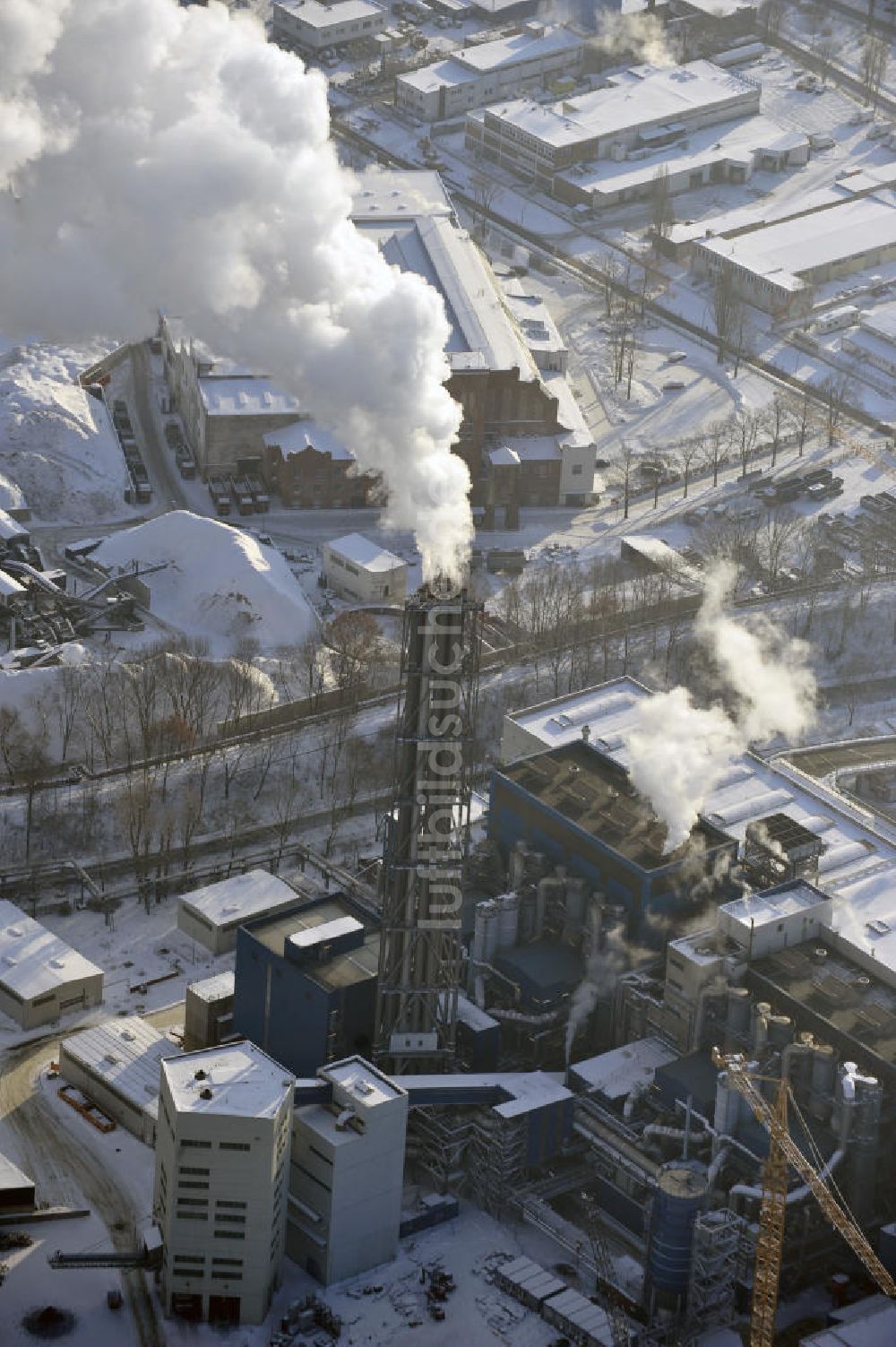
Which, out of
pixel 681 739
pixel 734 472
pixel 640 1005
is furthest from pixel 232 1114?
pixel 734 472

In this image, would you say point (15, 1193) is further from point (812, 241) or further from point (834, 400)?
point (812, 241)

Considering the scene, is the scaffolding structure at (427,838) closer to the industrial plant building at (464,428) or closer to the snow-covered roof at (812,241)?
the industrial plant building at (464,428)

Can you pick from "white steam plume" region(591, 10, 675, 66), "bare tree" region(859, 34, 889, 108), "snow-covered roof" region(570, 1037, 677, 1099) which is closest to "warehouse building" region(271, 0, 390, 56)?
"white steam plume" region(591, 10, 675, 66)

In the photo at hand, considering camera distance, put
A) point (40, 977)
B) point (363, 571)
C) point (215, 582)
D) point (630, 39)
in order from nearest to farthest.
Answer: point (40, 977), point (215, 582), point (363, 571), point (630, 39)

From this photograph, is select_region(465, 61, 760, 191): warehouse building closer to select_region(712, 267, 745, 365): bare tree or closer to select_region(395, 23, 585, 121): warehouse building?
select_region(395, 23, 585, 121): warehouse building

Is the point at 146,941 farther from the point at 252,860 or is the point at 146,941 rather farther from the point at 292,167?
the point at 292,167

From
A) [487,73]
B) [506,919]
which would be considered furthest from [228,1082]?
[487,73]
